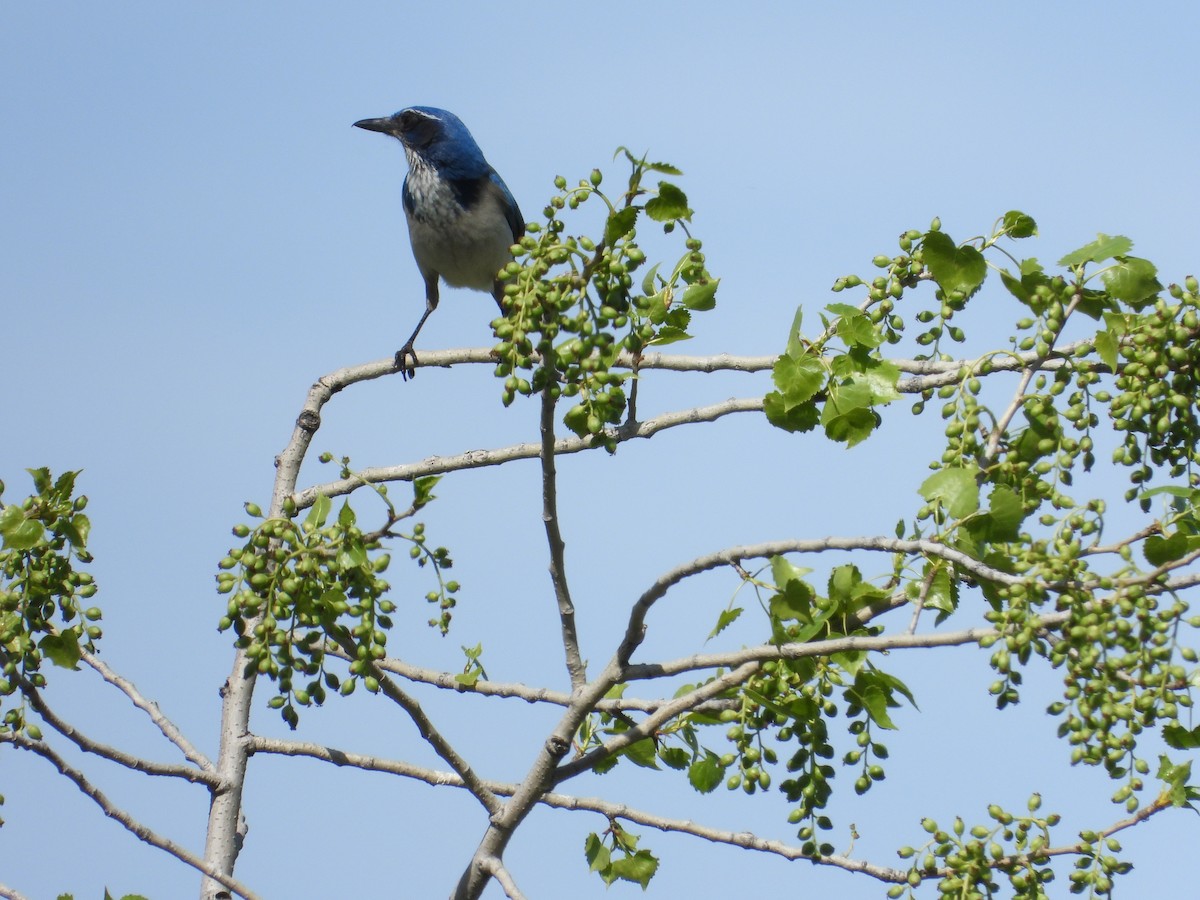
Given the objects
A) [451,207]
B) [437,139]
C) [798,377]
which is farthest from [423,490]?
[437,139]

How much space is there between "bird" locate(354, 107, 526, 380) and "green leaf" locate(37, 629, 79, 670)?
16.9ft

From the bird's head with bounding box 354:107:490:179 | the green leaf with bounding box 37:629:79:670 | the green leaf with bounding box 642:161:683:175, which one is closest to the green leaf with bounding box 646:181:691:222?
the green leaf with bounding box 642:161:683:175

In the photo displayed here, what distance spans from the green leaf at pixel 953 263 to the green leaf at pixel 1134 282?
330 millimetres

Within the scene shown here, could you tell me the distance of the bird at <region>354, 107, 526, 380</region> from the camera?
9.45 m

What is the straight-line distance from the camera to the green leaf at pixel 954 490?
3.19 meters

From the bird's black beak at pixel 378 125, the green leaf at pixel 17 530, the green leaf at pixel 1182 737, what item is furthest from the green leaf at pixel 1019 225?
the bird's black beak at pixel 378 125

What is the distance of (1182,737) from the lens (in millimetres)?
3131

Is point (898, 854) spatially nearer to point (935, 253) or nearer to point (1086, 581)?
point (1086, 581)

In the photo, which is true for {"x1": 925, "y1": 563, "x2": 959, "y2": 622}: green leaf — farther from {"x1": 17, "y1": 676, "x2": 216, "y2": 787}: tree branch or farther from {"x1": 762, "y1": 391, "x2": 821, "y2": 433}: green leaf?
{"x1": 17, "y1": 676, "x2": 216, "y2": 787}: tree branch

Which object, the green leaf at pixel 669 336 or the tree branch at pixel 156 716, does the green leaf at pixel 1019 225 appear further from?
the tree branch at pixel 156 716

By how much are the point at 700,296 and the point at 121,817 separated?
2.26 metres

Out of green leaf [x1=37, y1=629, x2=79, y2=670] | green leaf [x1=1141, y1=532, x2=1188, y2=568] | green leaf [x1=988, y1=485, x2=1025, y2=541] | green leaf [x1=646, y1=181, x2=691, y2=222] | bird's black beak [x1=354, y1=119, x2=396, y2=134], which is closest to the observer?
green leaf [x1=1141, y1=532, x2=1188, y2=568]

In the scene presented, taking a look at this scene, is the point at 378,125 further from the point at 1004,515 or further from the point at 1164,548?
the point at 1164,548

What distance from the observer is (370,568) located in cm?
347
